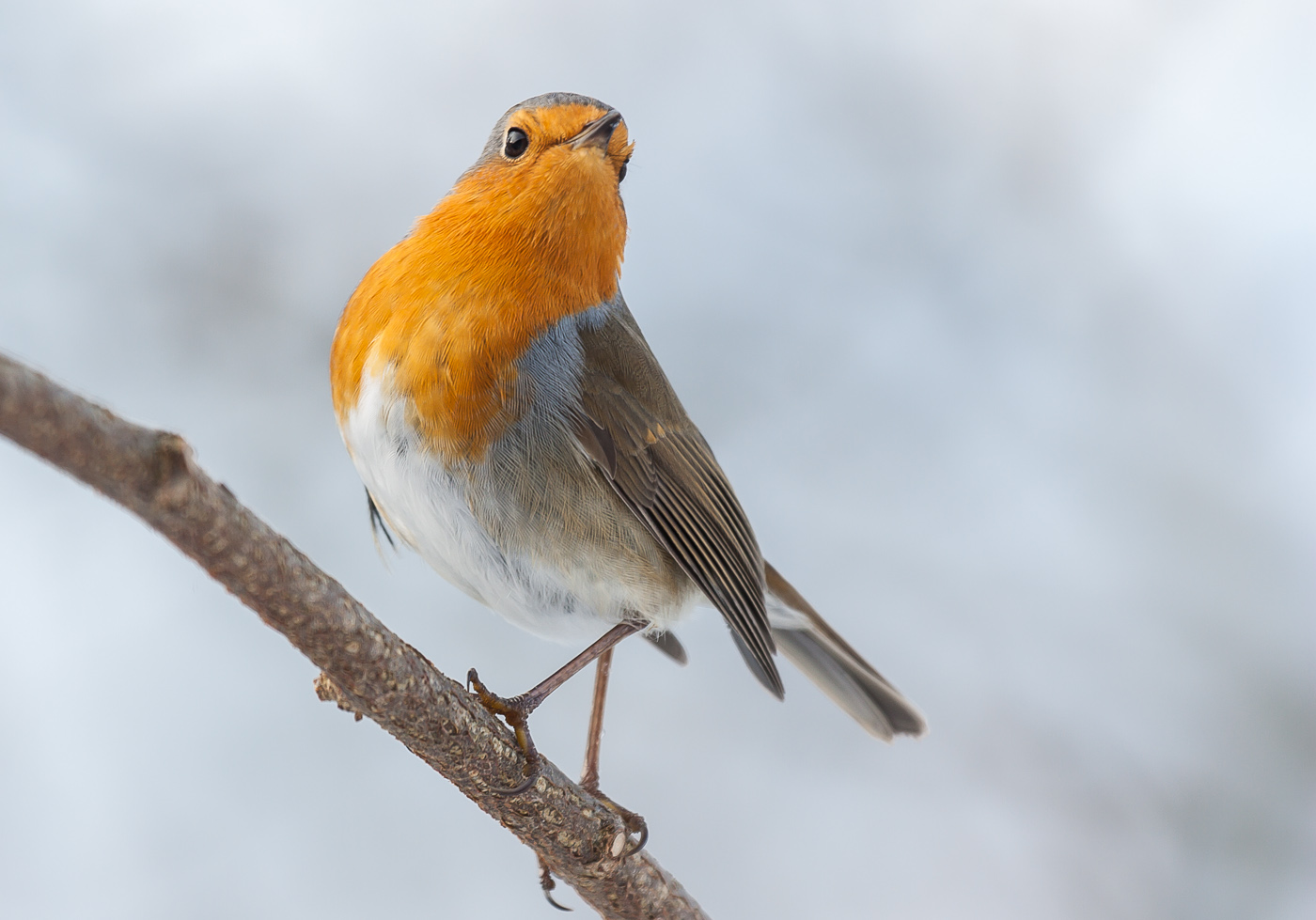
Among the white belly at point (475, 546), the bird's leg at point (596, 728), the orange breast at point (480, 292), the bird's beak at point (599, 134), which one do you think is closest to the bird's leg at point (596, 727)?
the bird's leg at point (596, 728)

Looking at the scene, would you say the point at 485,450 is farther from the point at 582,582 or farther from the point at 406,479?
the point at 582,582

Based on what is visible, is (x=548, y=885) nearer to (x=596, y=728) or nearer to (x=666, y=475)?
(x=596, y=728)

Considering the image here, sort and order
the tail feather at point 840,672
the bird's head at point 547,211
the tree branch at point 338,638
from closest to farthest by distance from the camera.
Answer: the tree branch at point 338,638 → the bird's head at point 547,211 → the tail feather at point 840,672

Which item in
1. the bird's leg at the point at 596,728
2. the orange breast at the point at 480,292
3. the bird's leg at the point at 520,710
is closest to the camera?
the bird's leg at the point at 520,710

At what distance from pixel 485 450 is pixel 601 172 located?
2.05ft

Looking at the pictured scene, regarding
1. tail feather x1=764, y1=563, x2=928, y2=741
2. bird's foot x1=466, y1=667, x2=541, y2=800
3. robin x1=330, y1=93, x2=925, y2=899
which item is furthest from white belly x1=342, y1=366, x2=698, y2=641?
tail feather x1=764, y1=563, x2=928, y2=741

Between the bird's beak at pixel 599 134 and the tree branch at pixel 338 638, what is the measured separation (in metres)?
1.06

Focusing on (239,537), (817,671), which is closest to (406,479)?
(239,537)

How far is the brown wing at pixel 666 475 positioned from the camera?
2.10m

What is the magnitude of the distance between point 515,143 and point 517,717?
120 centimetres

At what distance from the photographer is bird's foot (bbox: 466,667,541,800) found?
1.74 metres

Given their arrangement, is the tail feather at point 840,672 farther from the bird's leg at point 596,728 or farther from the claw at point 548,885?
the claw at point 548,885

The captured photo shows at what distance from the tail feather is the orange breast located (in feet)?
3.35

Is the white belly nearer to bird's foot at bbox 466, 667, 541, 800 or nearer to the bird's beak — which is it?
bird's foot at bbox 466, 667, 541, 800
